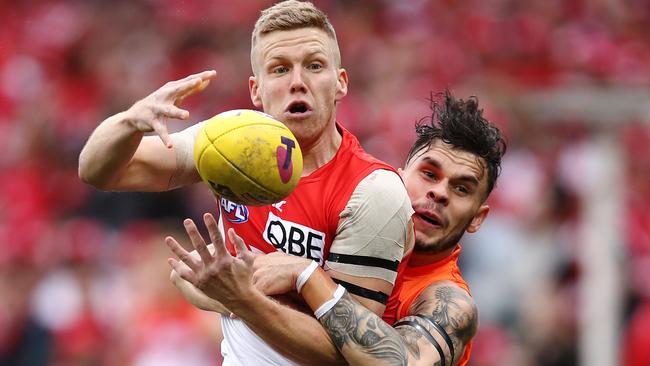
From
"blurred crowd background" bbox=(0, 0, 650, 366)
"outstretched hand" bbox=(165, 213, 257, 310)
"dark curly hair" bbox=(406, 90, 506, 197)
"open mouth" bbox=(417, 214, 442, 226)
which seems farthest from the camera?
"blurred crowd background" bbox=(0, 0, 650, 366)

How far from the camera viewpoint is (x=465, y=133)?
20.0 ft

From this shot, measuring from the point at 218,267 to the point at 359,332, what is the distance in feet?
2.30

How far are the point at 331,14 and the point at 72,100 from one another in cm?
337

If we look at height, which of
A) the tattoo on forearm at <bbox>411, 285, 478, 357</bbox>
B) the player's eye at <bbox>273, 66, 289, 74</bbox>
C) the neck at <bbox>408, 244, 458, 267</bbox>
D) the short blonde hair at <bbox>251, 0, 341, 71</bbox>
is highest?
the short blonde hair at <bbox>251, 0, 341, 71</bbox>

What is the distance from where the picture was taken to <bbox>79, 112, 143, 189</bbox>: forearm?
16.3 feet

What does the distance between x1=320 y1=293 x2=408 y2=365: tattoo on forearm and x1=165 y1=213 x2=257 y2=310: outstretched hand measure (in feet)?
1.35

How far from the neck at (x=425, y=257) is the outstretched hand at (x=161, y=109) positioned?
64.2 inches

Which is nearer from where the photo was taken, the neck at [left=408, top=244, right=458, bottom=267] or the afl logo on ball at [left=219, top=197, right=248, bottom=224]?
the afl logo on ball at [left=219, top=197, right=248, bottom=224]

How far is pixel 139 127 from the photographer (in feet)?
16.0

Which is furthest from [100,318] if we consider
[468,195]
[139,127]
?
[139,127]

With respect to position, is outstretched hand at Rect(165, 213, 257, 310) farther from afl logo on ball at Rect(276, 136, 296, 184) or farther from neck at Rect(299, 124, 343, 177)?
neck at Rect(299, 124, 343, 177)

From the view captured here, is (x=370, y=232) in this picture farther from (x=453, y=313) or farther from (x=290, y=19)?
(x=290, y=19)

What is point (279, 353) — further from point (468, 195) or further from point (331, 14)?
point (331, 14)

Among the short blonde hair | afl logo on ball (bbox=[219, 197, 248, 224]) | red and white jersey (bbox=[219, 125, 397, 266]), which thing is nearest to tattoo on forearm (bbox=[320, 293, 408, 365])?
red and white jersey (bbox=[219, 125, 397, 266])
